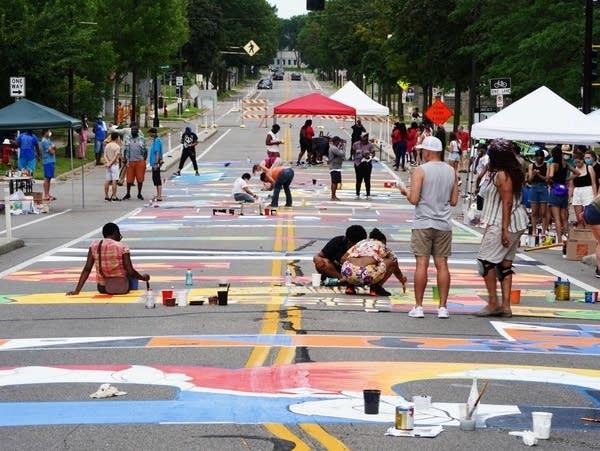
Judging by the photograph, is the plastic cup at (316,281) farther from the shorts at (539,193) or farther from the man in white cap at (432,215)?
the shorts at (539,193)

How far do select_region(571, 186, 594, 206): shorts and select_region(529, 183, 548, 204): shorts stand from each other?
4.34 ft

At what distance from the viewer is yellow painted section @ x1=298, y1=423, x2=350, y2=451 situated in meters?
7.81

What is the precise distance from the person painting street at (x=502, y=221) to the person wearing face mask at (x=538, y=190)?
1011 centimetres

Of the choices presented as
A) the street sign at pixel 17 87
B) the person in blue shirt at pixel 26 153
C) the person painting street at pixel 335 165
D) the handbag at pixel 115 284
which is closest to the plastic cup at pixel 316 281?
the handbag at pixel 115 284

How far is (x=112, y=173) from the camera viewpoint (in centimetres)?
3253

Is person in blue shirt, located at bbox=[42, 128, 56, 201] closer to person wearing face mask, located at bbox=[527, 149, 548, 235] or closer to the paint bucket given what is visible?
person wearing face mask, located at bbox=[527, 149, 548, 235]

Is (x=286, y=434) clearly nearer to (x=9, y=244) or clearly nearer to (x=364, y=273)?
(x=364, y=273)

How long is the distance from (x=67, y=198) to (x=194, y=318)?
21.4m

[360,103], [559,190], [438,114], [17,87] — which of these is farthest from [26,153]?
[360,103]

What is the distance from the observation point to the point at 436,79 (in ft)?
218

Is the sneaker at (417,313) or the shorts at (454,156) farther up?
the shorts at (454,156)

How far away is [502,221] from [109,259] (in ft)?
15.9

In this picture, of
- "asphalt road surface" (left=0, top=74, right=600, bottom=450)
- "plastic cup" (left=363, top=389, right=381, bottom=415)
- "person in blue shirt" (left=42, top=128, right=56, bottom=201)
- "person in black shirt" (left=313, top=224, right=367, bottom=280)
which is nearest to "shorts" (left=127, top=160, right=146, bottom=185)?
"person in blue shirt" (left=42, top=128, right=56, bottom=201)

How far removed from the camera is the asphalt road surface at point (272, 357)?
27.1 ft
